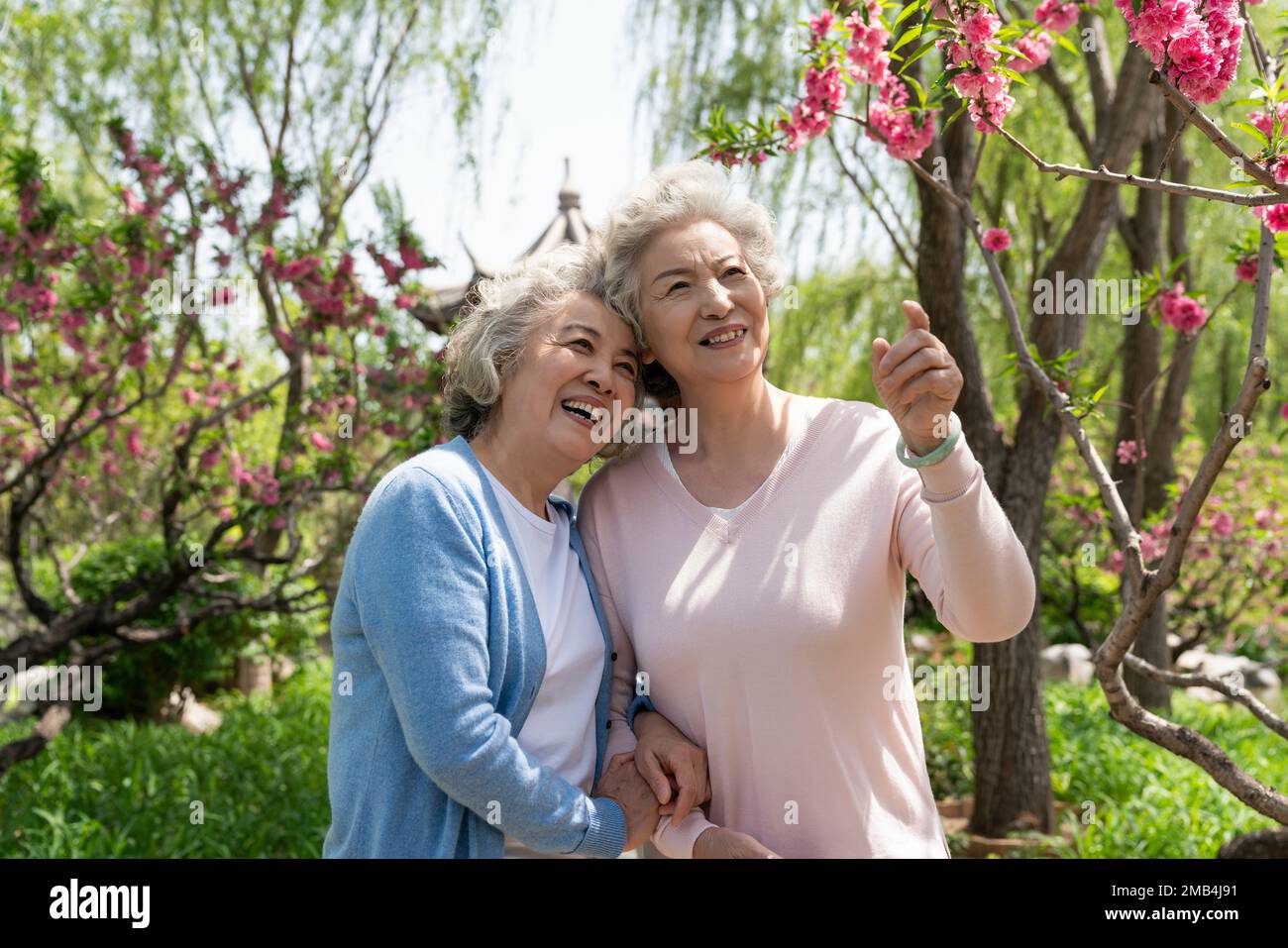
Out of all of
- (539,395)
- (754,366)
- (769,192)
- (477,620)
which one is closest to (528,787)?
(477,620)

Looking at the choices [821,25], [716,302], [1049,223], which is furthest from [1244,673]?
[716,302]

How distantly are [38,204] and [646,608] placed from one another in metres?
3.48

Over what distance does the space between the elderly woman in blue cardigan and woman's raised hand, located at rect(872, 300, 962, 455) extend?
0.57m

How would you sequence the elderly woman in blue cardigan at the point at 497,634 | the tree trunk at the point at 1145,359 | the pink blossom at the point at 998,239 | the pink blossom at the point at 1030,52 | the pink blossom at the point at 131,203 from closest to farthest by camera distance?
the elderly woman in blue cardigan at the point at 497,634
the pink blossom at the point at 1030,52
the pink blossom at the point at 998,239
the pink blossom at the point at 131,203
the tree trunk at the point at 1145,359

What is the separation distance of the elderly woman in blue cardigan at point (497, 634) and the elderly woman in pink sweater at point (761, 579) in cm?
7

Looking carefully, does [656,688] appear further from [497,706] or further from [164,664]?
[164,664]

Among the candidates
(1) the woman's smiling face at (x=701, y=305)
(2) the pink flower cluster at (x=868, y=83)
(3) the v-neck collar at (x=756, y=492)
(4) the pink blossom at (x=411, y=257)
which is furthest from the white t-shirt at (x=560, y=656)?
(4) the pink blossom at (x=411, y=257)

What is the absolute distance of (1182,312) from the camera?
11.0ft

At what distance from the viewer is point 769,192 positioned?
261 inches

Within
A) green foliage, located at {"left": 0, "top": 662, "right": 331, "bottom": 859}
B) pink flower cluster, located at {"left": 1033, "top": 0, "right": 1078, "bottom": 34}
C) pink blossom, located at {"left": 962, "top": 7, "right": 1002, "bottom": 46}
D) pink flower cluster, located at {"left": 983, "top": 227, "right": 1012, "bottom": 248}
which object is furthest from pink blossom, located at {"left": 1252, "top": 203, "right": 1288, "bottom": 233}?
green foliage, located at {"left": 0, "top": 662, "right": 331, "bottom": 859}

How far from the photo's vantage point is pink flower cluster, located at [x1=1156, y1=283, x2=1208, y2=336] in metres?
3.33

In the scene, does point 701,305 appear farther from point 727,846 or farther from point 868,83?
point 868,83

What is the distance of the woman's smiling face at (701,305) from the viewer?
199 centimetres

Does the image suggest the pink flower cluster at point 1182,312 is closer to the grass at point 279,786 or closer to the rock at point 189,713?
the grass at point 279,786
